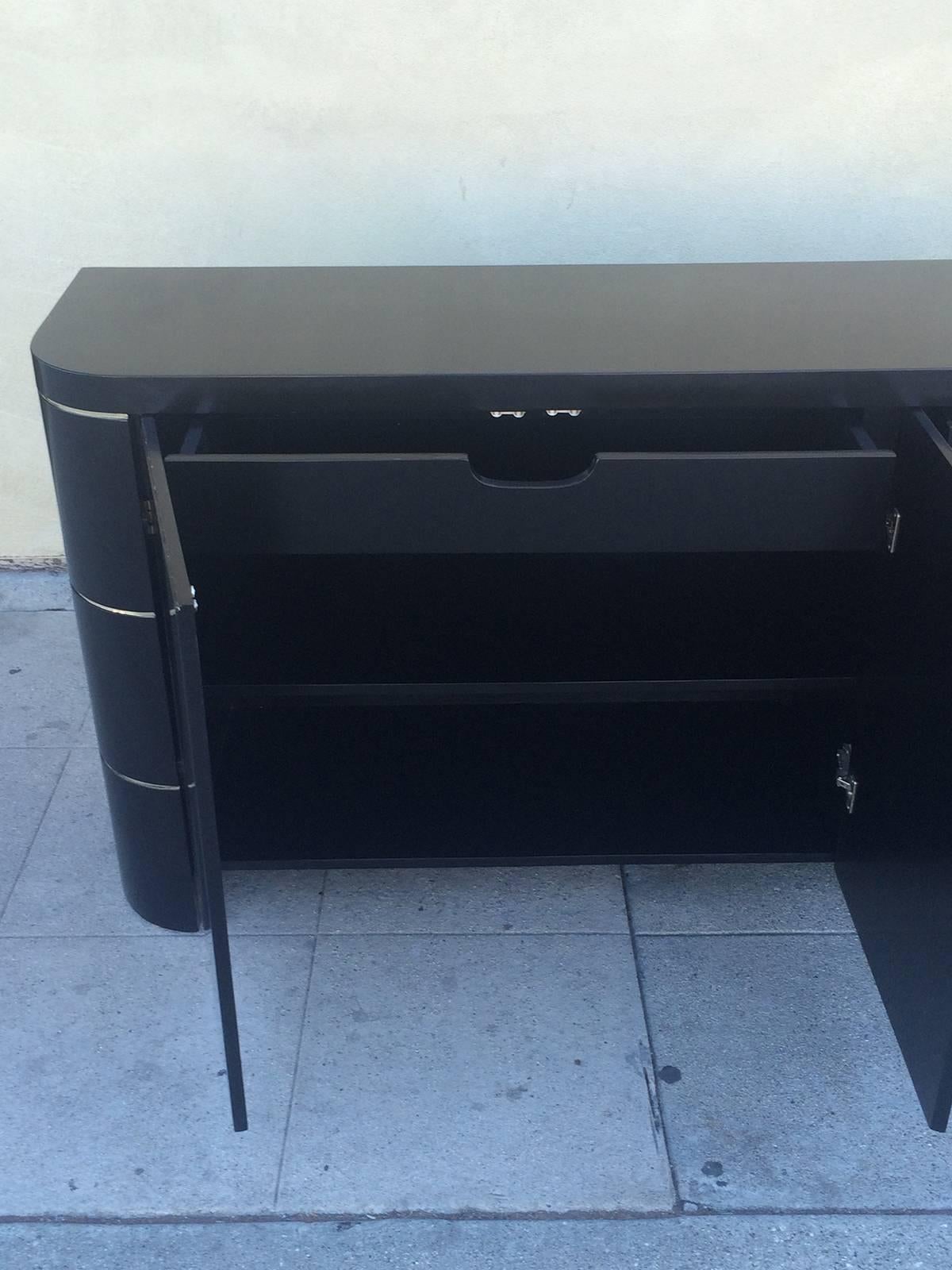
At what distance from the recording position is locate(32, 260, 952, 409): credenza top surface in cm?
135

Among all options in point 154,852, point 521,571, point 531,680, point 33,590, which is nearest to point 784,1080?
point 531,680

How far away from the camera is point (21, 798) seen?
1945 mm

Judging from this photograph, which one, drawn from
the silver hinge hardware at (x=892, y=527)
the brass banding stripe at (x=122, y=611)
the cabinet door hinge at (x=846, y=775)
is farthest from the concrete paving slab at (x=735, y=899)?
the brass banding stripe at (x=122, y=611)

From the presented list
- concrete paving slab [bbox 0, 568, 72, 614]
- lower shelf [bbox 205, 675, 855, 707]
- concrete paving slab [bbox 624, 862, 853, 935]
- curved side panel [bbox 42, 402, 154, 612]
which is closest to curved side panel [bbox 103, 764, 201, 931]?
lower shelf [bbox 205, 675, 855, 707]

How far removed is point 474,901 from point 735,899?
37 cm

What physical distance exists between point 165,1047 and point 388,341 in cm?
90

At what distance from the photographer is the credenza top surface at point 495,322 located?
1.35 m

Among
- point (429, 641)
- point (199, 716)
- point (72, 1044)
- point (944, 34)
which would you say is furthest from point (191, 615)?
point (944, 34)

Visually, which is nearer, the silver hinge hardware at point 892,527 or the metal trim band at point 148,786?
the silver hinge hardware at point 892,527

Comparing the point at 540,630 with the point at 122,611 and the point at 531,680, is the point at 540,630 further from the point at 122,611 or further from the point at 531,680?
the point at 122,611

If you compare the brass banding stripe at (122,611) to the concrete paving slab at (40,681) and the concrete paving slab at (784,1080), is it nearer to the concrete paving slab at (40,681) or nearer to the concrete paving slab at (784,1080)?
the concrete paving slab at (40,681)

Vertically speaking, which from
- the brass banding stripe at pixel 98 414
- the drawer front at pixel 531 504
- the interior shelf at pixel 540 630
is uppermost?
the brass banding stripe at pixel 98 414

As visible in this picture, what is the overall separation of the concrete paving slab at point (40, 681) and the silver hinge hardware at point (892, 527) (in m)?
1.34

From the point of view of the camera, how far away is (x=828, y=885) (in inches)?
70.2
